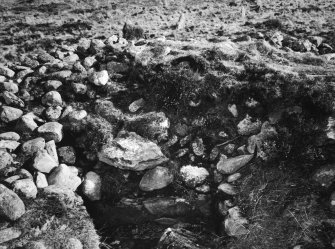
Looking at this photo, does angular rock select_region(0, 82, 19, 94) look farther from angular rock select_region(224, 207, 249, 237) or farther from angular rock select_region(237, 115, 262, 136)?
angular rock select_region(224, 207, 249, 237)

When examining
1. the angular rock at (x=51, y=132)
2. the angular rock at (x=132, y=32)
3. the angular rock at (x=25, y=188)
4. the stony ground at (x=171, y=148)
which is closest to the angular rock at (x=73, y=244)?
the stony ground at (x=171, y=148)

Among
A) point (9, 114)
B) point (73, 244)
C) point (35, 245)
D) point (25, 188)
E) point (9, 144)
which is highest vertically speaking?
point (9, 114)

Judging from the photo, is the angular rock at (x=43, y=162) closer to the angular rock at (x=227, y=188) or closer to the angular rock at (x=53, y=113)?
the angular rock at (x=53, y=113)

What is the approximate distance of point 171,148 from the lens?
17.4 ft

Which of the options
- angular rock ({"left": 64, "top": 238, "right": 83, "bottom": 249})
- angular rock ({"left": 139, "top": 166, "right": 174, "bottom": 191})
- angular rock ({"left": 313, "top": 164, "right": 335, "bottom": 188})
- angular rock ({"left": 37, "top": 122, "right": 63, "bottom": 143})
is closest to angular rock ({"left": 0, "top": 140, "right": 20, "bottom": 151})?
angular rock ({"left": 37, "top": 122, "right": 63, "bottom": 143})

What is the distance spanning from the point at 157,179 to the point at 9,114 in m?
2.95

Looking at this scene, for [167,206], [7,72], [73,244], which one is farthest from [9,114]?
[167,206]

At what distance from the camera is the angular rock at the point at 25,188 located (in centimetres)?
465

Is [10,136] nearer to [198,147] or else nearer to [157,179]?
[157,179]

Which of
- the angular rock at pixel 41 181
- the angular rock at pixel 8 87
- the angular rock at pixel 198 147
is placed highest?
the angular rock at pixel 8 87

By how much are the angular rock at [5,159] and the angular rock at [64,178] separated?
689 mm

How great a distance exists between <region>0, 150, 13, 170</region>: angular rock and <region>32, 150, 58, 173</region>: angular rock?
1.29ft

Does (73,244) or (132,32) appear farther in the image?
(132,32)

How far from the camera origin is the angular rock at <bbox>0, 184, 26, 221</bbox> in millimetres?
4344
